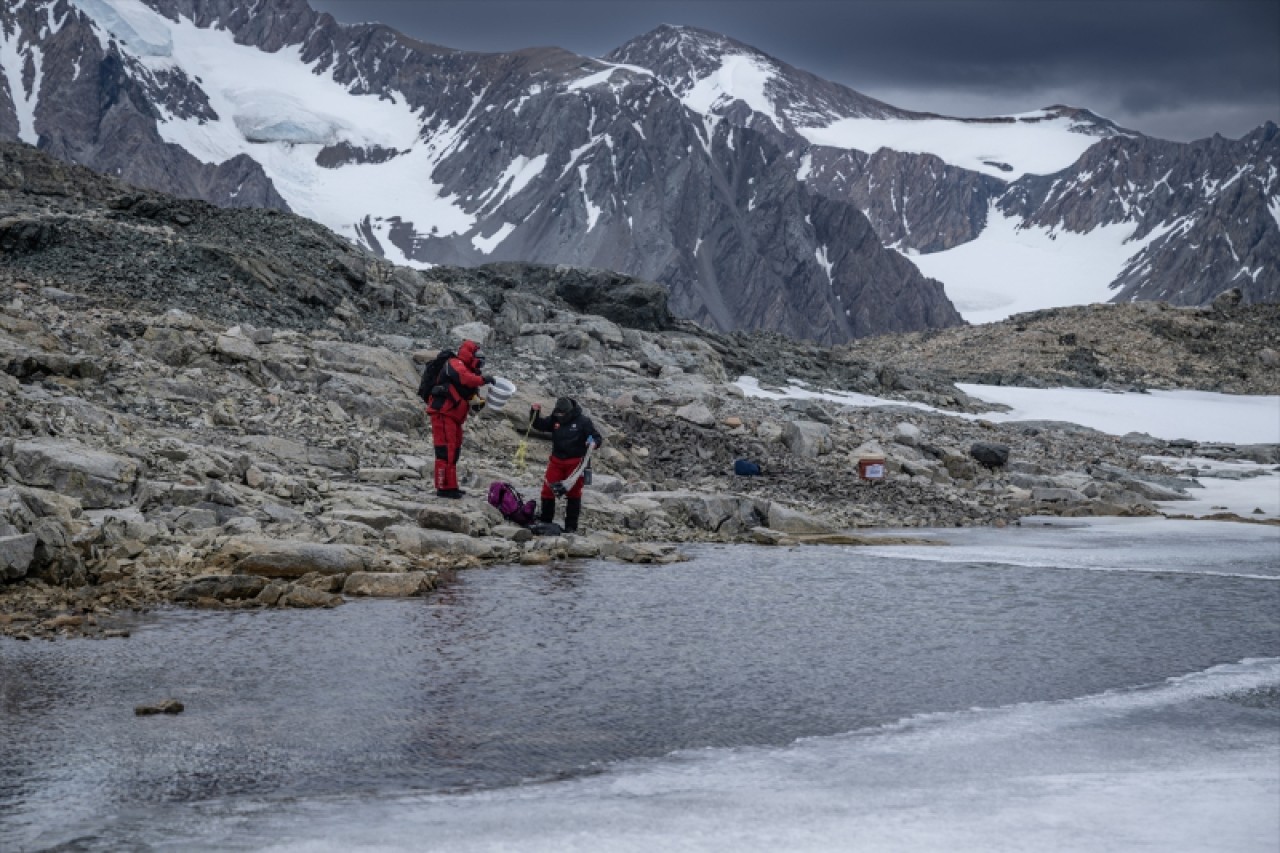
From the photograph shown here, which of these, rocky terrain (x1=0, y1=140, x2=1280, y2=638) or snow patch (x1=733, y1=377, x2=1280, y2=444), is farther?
snow patch (x1=733, y1=377, x2=1280, y2=444)

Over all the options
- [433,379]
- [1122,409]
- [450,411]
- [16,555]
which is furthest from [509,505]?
[1122,409]

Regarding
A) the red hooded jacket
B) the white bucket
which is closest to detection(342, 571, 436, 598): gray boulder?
the red hooded jacket

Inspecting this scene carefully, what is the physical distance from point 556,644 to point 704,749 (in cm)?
282

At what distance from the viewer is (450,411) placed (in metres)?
15.1

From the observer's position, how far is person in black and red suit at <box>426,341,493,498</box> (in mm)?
14984

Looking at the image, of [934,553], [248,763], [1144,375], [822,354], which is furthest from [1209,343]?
[248,763]

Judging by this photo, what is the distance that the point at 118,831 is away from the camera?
213 inches

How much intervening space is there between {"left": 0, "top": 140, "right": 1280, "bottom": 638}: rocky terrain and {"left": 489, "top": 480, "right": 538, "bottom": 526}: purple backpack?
29 centimetres

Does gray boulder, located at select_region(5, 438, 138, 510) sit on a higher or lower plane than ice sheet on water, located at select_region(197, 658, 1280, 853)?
higher

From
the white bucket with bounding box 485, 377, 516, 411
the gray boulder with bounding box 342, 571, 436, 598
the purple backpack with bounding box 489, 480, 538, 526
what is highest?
the white bucket with bounding box 485, 377, 516, 411

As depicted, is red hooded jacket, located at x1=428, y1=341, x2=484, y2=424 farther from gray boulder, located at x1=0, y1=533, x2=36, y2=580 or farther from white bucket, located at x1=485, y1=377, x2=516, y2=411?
gray boulder, located at x1=0, y1=533, x2=36, y2=580

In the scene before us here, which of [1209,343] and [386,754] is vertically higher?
[1209,343]

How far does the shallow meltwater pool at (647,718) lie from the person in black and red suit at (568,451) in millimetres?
2255

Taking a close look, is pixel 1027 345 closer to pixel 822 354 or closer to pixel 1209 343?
pixel 1209 343
